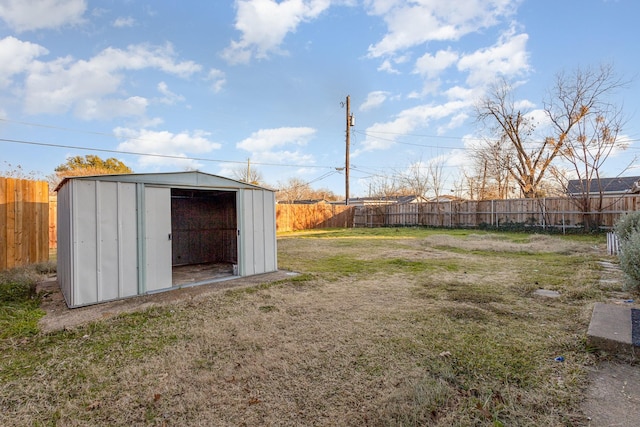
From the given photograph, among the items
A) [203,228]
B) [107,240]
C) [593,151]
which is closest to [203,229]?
[203,228]

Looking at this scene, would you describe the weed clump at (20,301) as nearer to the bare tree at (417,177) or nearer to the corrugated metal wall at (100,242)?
the corrugated metal wall at (100,242)

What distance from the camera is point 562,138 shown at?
15086 mm

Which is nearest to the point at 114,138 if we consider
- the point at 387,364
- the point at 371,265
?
the point at 371,265

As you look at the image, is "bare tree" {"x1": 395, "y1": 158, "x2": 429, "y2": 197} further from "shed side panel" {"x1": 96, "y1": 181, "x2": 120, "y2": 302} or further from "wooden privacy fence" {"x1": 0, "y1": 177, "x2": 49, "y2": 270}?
"shed side panel" {"x1": 96, "y1": 181, "x2": 120, "y2": 302}

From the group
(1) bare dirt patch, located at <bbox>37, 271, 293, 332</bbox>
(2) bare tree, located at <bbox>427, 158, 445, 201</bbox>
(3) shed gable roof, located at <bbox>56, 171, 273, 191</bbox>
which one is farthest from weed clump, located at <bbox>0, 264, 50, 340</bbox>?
(2) bare tree, located at <bbox>427, 158, 445, 201</bbox>

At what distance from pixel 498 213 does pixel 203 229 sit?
14.3 metres

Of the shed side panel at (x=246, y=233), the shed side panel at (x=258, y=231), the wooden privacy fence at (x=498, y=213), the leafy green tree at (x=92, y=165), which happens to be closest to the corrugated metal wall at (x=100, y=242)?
the shed side panel at (x=246, y=233)

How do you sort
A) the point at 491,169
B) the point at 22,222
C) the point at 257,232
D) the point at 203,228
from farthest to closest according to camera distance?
the point at 491,169
the point at 203,228
the point at 22,222
the point at 257,232

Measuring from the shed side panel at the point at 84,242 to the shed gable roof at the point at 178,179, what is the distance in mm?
207

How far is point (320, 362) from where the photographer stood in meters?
2.36

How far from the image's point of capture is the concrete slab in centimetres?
225

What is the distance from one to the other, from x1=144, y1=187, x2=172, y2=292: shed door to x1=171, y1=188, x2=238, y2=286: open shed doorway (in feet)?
7.94

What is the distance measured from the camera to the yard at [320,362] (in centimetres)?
176

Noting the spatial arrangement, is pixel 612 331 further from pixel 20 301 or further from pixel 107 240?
pixel 20 301
